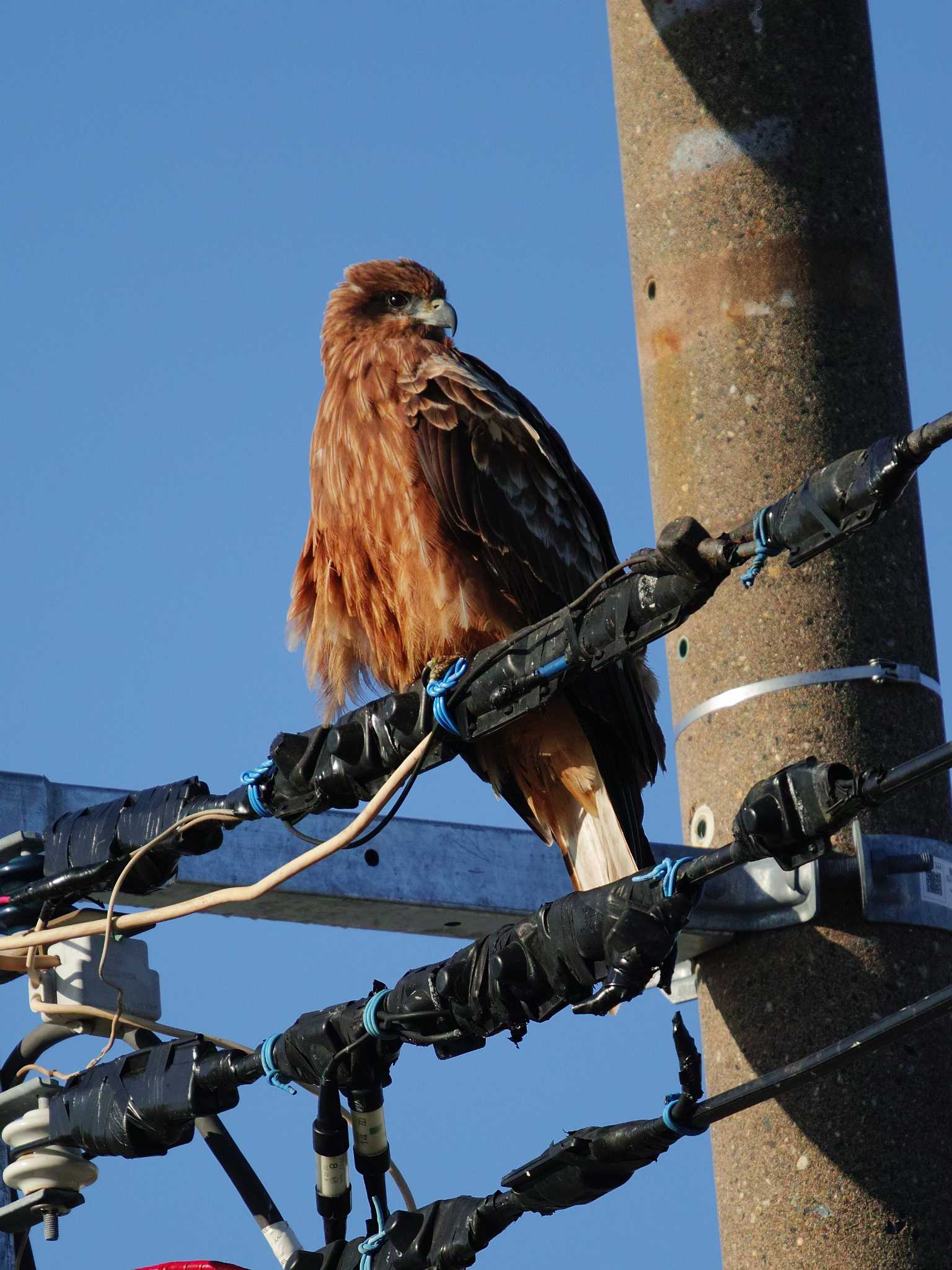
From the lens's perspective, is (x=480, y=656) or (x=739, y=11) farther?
(x=739, y=11)

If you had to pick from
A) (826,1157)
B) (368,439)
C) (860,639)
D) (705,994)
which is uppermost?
(368,439)

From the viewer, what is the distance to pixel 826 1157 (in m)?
5.26

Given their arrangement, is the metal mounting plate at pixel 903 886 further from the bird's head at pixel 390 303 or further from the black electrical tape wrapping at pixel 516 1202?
the bird's head at pixel 390 303

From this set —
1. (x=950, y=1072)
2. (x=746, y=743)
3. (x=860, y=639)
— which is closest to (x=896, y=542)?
(x=860, y=639)

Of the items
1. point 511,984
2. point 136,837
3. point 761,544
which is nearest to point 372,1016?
point 511,984

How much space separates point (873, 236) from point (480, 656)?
8.51 ft

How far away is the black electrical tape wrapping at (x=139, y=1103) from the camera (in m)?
4.52

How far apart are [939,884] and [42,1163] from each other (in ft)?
8.52

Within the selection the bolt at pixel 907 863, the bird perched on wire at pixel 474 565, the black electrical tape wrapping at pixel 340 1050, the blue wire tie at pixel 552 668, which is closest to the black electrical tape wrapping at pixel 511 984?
the black electrical tape wrapping at pixel 340 1050

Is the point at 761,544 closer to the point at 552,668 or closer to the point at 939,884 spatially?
the point at 552,668

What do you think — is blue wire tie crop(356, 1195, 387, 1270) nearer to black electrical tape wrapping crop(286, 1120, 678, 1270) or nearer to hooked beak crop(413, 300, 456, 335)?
black electrical tape wrapping crop(286, 1120, 678, 1270)

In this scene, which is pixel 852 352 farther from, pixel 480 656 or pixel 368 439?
pixel 480 656

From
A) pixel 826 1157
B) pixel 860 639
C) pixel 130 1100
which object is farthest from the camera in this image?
pixel 860 639

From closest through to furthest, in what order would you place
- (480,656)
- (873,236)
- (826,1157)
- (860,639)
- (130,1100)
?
(480,656), (130,1100), (826,1157), (860,639), (873,236)
